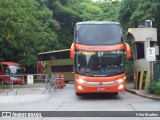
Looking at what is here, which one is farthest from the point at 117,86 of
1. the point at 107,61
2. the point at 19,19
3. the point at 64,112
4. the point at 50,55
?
the point at 50,55

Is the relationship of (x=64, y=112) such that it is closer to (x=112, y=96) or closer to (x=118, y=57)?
(x=118, y=57)

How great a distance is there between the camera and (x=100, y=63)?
21516 mm

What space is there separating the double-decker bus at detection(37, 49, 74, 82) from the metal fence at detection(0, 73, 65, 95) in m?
12.1

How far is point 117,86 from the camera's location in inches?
837

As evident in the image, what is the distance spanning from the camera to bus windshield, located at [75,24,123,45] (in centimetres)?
2188

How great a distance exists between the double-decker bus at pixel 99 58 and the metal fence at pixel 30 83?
6781 millimetres

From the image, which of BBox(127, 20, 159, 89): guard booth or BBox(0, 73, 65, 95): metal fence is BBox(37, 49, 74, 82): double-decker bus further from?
BBox(127, 20, 159, 89): guard booth

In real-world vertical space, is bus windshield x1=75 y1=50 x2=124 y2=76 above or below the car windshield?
above

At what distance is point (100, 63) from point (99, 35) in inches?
62.6

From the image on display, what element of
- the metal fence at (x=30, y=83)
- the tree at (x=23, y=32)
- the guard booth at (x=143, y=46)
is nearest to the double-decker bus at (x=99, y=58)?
the guard booth at (x=143, y=46)

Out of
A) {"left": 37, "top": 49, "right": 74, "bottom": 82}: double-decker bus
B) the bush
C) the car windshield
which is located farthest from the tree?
the bush

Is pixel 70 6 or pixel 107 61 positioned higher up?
pixel 70 6

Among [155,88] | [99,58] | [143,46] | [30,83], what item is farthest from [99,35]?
[30,83]

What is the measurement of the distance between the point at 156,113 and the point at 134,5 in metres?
27.0
